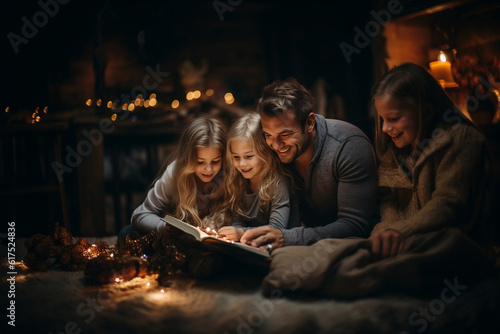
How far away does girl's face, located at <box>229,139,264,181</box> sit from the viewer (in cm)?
229

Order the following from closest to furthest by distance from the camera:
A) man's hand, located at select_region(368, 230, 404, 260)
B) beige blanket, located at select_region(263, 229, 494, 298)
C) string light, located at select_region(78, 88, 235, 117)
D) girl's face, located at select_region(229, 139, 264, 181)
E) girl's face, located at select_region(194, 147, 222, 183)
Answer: beige blanket, located at select_region(263, 229, 494, 298) < man's hand, located at select_region(368, 230, 404, 260) < girl's face, located at select_region(229, 139, 264, 181) < girl's face, located at select_region(194, 147, 222, 183) < string light, located at select_region(78, 88, 235, 117)

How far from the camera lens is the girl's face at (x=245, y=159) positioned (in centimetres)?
229

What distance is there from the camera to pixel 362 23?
14.3ft

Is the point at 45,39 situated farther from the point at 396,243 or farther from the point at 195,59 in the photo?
the point at 396,243

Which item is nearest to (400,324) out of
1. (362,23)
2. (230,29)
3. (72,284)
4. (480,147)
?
(480,147)

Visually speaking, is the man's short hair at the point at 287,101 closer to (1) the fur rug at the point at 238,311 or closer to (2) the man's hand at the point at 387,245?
(2) the man's hand at the point at 387,245

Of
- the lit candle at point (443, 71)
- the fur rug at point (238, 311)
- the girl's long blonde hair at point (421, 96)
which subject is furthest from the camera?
the lit candle at point (443, 71)

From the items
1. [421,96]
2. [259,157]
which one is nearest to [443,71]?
[421,96]

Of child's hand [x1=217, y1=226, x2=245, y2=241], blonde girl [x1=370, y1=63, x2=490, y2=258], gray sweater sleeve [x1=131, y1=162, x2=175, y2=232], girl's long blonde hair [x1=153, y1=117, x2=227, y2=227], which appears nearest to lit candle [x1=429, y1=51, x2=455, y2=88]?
blonde girl [x1=370, y1=63, x2=490, y2=258]

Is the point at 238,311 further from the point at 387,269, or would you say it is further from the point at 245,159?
the point at 245,159

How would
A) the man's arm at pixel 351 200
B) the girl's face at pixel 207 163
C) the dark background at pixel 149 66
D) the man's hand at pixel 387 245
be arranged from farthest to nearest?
the dark background at pixel 149 66, the girl's face at pixel 207 163, the man's arm at pixel 351 200, the man's hand at pixel 387 245

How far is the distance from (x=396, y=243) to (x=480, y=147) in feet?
1.92

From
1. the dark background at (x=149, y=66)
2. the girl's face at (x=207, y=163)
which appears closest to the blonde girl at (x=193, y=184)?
the girl's face at (x=207, y=163)

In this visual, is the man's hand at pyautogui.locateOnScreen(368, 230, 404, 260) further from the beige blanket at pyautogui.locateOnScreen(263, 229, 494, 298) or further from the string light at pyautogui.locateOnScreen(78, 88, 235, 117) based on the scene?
the string light at pyautogui.locateOnScreen(78, 88, 235, 117)
